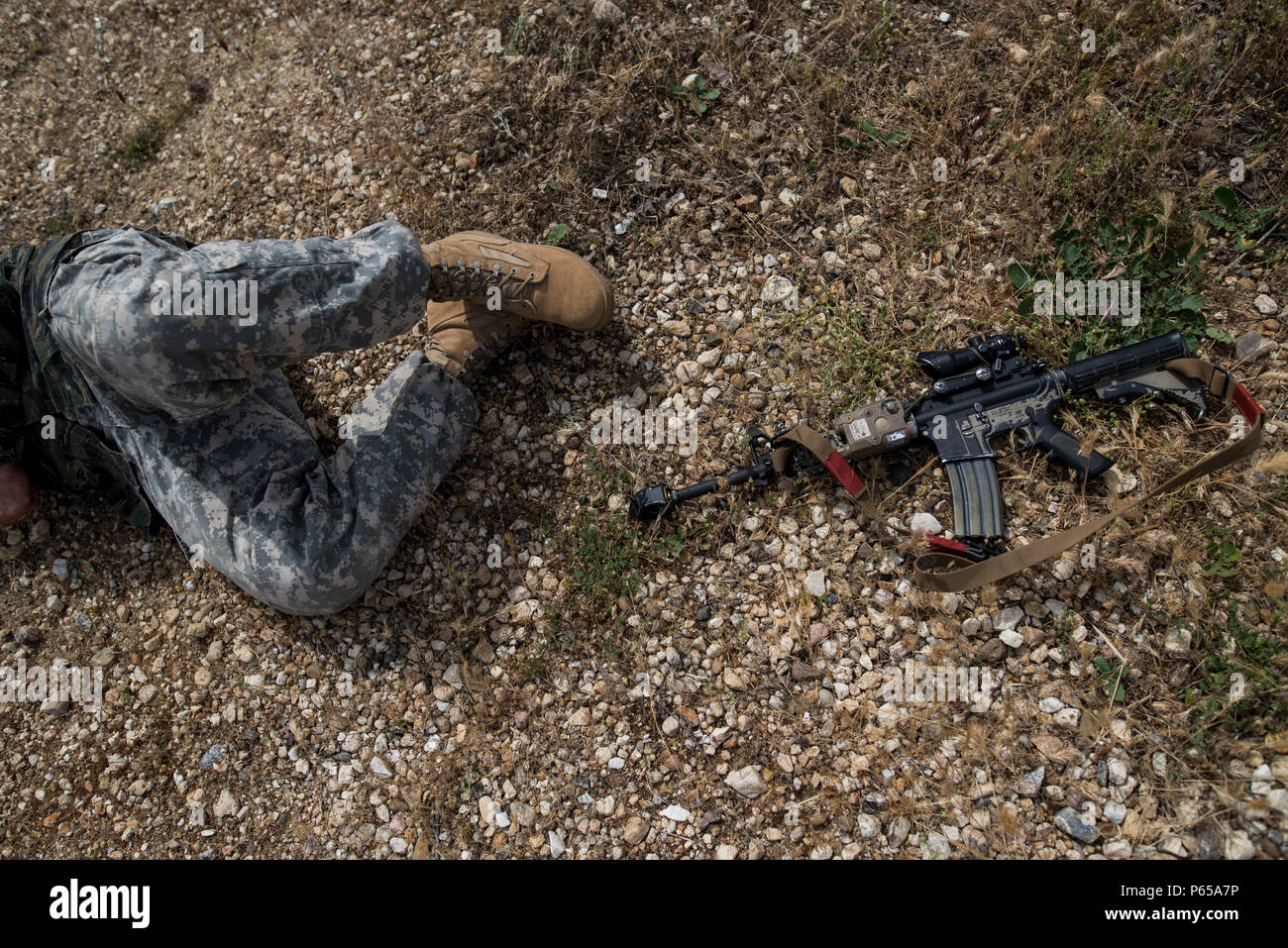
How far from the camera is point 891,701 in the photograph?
3.29 metres

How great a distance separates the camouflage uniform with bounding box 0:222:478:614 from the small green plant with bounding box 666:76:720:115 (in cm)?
193

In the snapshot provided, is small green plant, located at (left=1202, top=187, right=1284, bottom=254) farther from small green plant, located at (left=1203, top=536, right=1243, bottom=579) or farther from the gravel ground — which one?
small green plant, located at (left=1203, top=536, right=1243, bottom=579)

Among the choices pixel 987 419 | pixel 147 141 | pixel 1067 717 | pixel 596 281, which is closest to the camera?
pixel 1067 717

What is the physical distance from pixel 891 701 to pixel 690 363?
1917 mm

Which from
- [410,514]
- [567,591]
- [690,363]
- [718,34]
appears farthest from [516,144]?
[567,591]

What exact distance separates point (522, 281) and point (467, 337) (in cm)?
41

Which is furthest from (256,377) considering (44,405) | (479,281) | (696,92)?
(696,92)

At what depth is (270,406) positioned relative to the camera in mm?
3814

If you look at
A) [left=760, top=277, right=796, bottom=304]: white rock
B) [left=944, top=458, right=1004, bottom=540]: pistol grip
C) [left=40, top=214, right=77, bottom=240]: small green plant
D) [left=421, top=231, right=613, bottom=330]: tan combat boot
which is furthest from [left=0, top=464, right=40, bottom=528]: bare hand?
[left=944, top=458, right=1004, bottom=540]: pistol grip

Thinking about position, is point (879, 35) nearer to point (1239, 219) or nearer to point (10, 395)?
point (1239, 219)

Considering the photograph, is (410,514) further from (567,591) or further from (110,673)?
(110,673)

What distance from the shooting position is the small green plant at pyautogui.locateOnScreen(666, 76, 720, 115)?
447 cm

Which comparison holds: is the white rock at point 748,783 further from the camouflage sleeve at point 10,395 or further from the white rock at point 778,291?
the camouflage sleeve at point 10,395

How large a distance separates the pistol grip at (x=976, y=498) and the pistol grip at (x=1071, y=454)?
0.92ft
